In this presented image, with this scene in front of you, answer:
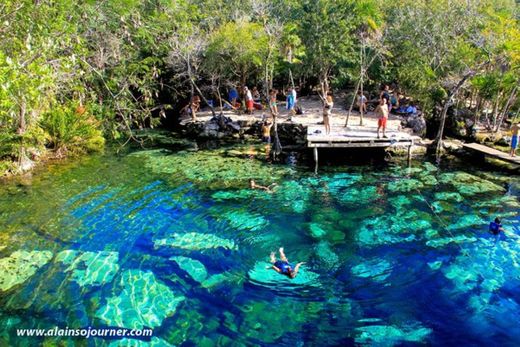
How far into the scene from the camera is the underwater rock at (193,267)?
9.92 meters

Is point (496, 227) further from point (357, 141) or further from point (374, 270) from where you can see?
point (357, 141)

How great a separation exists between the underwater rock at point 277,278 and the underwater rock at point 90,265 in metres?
3.59

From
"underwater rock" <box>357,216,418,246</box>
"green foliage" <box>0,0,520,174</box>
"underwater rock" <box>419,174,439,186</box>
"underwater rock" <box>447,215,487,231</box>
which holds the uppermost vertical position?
"green foliage" <box>0,0,520,174</box>

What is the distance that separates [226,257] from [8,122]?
1147cm

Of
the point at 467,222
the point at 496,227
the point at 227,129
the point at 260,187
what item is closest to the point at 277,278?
the point at 260,187

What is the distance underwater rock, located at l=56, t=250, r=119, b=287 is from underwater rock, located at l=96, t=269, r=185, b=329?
1.56ft

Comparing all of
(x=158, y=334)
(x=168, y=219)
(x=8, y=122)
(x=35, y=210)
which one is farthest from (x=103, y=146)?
(x=158, y=334)

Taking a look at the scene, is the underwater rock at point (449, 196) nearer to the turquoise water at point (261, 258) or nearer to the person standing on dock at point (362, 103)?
the turquoise water at point (261, 258)

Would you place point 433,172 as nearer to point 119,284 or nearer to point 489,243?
point 489,243

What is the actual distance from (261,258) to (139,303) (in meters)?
3.38

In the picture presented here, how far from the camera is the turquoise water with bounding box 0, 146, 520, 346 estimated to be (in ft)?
26.9

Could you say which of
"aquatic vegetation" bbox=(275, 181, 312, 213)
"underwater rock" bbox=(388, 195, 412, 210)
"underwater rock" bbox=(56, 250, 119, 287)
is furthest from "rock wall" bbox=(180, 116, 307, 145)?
"underwater rock" bbox=(56, 250, 119, 287)

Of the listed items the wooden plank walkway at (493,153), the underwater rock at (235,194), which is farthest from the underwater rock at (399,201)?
the wooden plank walkway at (493,153)

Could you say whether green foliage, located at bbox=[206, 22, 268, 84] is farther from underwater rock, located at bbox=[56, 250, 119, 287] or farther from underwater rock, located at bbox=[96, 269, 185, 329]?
underwater rock, located at bbox=[96, 269, 185, 329]
